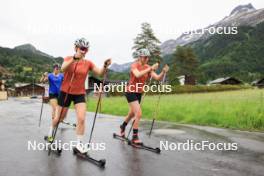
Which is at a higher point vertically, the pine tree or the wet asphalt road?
A: the pine tree

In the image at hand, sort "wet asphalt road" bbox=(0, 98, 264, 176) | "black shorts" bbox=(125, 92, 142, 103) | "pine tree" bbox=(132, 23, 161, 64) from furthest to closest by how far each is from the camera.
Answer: "pine tree" bbox=(132, 23, 161, 64)
"black shorts" bbox=(125, 92, 142, 103)
"wet asphalt road" bbox=(0, 98, 264, 176)

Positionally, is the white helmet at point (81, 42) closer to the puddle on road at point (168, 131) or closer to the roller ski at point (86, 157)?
the roller ski at point (86, 157)

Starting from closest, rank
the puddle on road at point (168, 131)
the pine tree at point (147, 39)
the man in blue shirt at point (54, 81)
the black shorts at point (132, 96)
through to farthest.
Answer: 1. the black shorts at point (132, 96)
2. the puddle on road at point (168, 131)
3. the man in blue shirt at point (54, 81)
4. the pine tree at point (147, 39)

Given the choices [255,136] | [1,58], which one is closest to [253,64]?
[1,58]

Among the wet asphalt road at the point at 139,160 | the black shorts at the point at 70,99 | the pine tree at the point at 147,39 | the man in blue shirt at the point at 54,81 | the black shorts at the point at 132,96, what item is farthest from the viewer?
the pine tree at the point at 147,39

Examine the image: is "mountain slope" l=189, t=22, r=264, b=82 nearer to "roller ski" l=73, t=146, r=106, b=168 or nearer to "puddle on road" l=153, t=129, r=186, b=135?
"puddle on road" l=153, t=129, r=186, b=135

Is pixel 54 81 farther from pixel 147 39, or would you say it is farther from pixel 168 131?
pixel 147 39

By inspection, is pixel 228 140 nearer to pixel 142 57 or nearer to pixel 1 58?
pixel 142 57

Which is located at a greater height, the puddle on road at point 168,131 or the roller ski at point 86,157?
the puddle on road at point 168,131

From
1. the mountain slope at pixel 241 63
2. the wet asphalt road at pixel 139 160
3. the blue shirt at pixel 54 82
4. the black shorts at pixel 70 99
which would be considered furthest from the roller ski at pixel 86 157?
Result: the mountain slope at pixel 241 63

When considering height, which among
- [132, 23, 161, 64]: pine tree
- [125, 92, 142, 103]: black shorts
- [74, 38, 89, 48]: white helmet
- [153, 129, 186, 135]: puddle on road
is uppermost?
[132, 23, 161, 64]: pine tree

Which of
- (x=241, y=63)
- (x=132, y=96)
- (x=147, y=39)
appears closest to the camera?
(x=132, y=96)

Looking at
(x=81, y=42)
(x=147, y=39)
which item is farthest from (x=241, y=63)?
(x=81, y=42)

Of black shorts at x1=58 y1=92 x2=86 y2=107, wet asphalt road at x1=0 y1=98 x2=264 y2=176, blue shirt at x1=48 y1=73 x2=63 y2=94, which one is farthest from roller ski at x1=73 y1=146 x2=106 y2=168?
blue shirt at x1=48 y1=73 x2=63 y2=94
